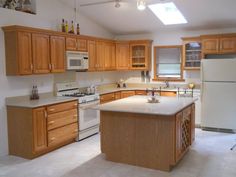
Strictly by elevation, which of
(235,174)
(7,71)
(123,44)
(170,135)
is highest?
(123,44)

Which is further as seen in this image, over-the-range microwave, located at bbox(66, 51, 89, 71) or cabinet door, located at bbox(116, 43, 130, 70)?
cabinet door, located at bbox(116, 43, 130, 70)

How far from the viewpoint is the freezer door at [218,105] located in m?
5.84

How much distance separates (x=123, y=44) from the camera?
7.40 metres

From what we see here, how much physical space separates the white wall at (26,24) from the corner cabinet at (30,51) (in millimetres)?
162

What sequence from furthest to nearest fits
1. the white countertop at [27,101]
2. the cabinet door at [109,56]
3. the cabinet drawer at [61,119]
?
the cabinet door at [109,56]
the cabinet drawer at [61,119]
the white countertop at [27,101]

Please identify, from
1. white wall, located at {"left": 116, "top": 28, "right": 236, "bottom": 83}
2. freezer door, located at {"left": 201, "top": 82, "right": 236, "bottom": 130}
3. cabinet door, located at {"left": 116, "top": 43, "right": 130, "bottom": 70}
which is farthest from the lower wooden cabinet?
white wall, located at {"left": 116, "top": 28, "right": 236, "bottom": 83}

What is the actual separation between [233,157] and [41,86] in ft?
12.3

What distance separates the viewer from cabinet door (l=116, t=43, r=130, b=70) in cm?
740

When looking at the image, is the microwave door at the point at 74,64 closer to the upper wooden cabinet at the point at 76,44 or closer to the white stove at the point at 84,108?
the upper wooden cabinet at the point at 76,44

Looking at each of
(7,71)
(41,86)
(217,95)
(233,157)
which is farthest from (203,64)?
(7,71)

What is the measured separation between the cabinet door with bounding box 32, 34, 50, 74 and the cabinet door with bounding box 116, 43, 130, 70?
2.74 metres

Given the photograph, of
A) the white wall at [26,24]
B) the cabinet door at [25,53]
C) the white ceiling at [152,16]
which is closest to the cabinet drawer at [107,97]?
the white wall at [26,24]

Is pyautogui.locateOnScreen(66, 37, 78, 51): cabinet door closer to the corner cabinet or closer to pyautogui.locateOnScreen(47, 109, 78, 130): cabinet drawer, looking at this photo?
the corner cabinet

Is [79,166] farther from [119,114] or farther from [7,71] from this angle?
[7,71]
